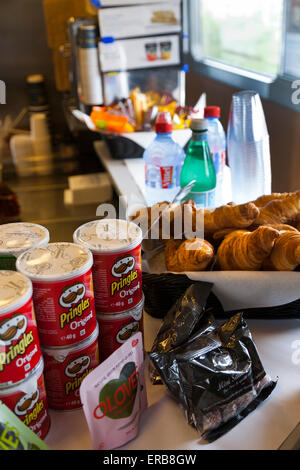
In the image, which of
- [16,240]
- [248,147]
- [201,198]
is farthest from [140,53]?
[16,240]

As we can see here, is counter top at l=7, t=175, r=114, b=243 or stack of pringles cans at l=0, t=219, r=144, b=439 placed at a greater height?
stack of pringles cans at l=0, t=219, r=144, b=439

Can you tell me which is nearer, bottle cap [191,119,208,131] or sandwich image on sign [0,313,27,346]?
sandwich image on sign [0,313,27,346]

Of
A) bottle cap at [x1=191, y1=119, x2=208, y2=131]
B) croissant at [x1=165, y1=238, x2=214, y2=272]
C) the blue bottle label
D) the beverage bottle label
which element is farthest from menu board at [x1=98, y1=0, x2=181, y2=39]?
croissant at [x1=165, y1=238, x2=214, y2=272]

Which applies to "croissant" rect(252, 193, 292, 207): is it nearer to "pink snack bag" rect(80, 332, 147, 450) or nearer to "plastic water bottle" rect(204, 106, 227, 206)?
"plastic water bottle" rect(204, 106, 227, 206)

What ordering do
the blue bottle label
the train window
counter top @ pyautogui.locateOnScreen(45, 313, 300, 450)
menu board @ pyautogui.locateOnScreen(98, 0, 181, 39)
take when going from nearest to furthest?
counter top @ pyautogui.locateOnScreen(45, 313, 300, 450)
the blue bottle label
menu board @ pyautogui.locateOnScreen(98, 0, 181, 39)
the train window

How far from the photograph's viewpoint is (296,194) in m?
1.05

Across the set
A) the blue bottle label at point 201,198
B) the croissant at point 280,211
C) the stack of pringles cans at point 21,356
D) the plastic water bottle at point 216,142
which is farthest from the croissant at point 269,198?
the stack of pringles cans at point 21,356

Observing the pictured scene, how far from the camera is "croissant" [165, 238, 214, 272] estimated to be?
2.99 feet

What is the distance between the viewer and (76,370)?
2.31 ft

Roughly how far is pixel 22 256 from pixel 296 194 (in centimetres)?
63

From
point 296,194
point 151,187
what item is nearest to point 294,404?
point 296,194

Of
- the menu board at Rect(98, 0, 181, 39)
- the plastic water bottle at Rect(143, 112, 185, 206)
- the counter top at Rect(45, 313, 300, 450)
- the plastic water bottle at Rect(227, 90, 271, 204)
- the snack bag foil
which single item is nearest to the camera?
the snack bag foil

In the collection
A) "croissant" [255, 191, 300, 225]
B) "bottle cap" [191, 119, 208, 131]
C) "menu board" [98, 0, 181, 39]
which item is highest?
"menu board" [98, 0, 181, 39]

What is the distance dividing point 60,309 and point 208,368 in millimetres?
250
